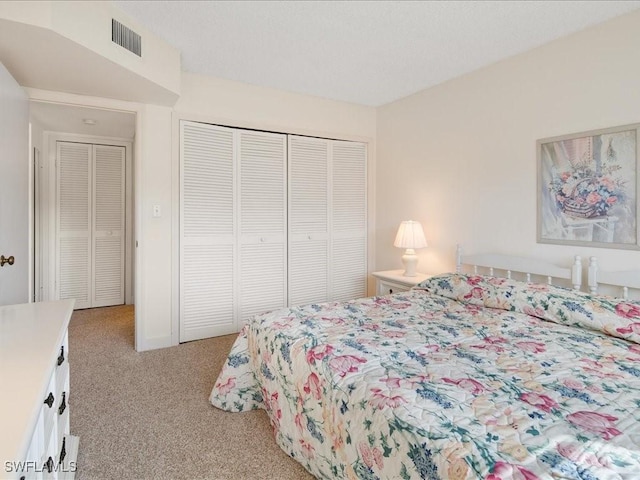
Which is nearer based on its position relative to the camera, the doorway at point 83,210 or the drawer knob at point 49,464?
the drawer knob at point 49,464

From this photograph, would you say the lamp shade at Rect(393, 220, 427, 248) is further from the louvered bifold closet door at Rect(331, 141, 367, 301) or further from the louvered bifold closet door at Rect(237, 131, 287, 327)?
the louvered bifold closet door at Rect(237, 131, 287, 327)

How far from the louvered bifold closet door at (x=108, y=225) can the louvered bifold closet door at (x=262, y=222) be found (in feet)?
7.30

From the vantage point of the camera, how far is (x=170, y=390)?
8.09 ft

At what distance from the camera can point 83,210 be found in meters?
4.69

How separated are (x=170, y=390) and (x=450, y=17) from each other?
9.67 ft

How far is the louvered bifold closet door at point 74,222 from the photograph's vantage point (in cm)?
457

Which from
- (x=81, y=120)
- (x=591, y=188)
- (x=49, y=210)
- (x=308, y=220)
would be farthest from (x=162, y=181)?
(x=591, y=188)

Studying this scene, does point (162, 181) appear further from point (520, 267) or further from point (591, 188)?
point (591, 188)

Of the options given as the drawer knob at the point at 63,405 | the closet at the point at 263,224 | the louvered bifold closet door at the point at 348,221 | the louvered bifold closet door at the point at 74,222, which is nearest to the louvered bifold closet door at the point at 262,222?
the closet at the point at 263,224

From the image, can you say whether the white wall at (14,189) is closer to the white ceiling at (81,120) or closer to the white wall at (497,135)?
the white ceiling at (81,120)

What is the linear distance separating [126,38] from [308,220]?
2.21 meters

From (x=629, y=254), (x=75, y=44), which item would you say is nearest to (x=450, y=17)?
(x=629, y=254)

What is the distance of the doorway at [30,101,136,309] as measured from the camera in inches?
174

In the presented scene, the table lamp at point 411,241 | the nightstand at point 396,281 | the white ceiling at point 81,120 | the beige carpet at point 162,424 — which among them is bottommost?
the beige carpet at point 162,424
